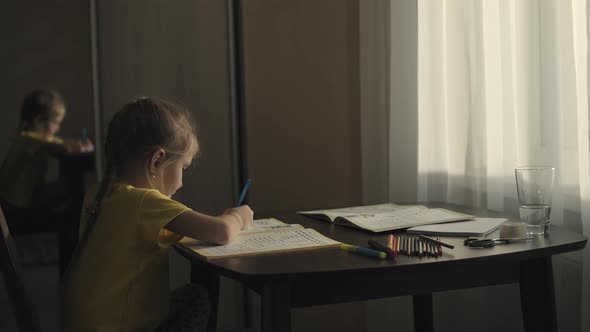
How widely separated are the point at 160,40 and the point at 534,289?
6.14 ft

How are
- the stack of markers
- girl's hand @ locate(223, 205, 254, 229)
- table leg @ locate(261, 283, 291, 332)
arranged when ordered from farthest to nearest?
girl's hand @ locate(223, 205, 254, 229) < the stack of markers < table leg @ locate(261, 283, 291, 332)

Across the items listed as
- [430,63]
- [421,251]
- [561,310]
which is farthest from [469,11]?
A: [421,251]

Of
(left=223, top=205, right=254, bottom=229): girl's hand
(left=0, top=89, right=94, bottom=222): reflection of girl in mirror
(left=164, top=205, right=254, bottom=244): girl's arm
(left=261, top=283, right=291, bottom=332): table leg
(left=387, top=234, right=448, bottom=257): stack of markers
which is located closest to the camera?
(left=261, top=283, right=291, bottom=332): table leg

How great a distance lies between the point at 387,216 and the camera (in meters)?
1.80

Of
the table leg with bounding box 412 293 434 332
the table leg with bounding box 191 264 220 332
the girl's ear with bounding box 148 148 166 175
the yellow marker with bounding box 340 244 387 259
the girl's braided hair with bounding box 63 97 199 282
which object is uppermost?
the girl's braided hair with bounding box 63 97 199 282

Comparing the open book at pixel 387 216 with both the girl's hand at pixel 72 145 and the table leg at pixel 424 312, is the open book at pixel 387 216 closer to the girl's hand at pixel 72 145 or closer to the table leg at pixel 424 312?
the table leg at pixel 424 312

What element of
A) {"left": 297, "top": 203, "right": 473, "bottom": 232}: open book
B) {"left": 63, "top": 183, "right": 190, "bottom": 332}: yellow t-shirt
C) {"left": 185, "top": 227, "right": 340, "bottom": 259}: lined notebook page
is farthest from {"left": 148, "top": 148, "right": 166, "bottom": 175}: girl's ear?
{"left": 297, "top": 203, "right": 473, "bottom": 232}: open book

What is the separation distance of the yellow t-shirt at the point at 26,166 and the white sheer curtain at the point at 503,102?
1.47 metres

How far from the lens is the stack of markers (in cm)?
140

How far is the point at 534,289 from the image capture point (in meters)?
1.50

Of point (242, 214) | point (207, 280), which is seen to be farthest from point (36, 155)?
point (242, 214)

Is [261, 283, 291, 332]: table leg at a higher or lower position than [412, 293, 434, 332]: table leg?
higher

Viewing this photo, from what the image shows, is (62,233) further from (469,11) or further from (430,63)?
(469,11)

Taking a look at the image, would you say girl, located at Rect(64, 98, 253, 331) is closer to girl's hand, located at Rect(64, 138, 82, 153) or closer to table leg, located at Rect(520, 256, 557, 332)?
table leg, located at Rect(520, 256, 557, 332)
